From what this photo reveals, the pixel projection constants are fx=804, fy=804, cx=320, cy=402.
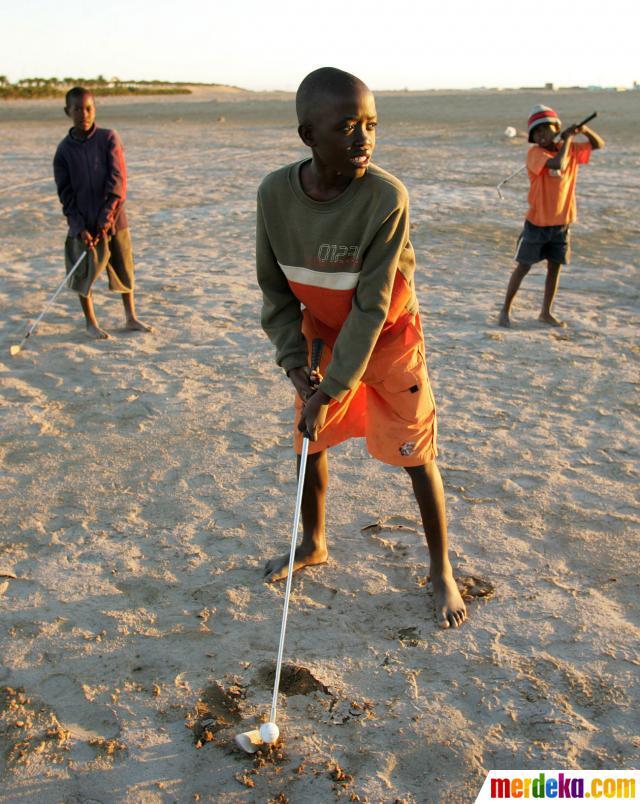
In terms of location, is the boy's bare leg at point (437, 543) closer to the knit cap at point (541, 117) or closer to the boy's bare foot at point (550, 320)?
the boy's bare foot at point (550, 320)

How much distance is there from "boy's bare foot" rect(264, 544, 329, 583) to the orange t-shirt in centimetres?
383

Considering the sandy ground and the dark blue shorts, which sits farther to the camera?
the dark blue shorts

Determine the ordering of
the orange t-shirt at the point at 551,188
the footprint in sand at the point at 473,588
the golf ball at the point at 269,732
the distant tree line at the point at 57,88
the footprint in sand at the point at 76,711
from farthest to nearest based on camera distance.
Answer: the distant tree line at the point at 57,88 → the orange t-shirt at the point at 551,188 → the footprint in sand at the point at 473,588 → the footprint in sand at the point at 76,711 → the golf ball at the point at 269,732

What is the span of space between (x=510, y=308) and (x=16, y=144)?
1800 centimetres

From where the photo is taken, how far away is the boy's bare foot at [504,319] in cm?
629

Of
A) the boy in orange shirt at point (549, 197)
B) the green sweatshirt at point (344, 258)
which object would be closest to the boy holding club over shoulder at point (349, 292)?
the green sweatshirt at point (344, 258)

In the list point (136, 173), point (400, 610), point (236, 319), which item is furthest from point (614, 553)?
point (136, 173)

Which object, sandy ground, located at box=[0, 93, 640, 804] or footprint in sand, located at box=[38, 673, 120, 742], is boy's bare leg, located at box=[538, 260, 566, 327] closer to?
sandy ground, located at box=[0, 93, 640, 804]

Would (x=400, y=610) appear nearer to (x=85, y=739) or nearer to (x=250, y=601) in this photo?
(x=250, y=601)

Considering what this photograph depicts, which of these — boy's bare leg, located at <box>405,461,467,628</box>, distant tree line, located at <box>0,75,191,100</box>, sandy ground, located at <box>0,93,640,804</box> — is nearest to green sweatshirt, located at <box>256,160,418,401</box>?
boy's bare leg, located at <box>405,461,467,628</box>

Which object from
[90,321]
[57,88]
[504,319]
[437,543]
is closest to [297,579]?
[437,543]

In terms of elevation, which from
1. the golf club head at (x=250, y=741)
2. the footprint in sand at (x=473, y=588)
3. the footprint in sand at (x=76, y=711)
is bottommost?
the footprint in sand at (x=76, y=711)

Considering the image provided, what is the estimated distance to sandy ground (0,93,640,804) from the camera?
7.82ft

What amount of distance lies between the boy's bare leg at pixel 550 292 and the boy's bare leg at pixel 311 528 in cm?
363
